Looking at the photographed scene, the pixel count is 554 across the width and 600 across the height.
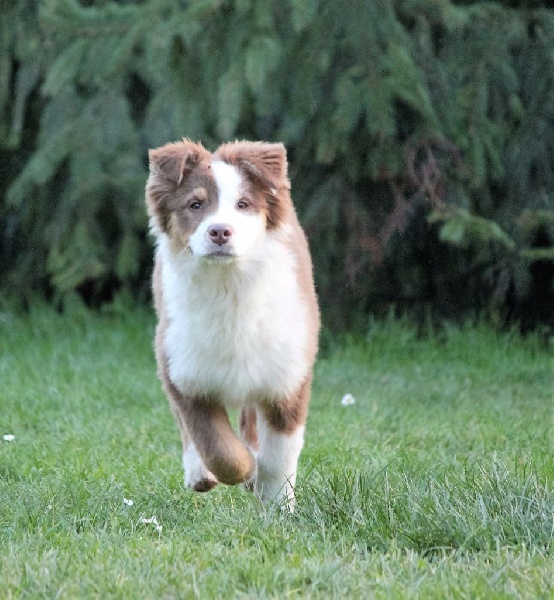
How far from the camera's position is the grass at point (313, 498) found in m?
3.57

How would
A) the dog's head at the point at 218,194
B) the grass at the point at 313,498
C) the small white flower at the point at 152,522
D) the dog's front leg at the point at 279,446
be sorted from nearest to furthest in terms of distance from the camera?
the grass at the point at 313,498
the small white flower at the point at 152,522
the dog's head at the point at 218,194
the dog's front leg at the point at 279,446

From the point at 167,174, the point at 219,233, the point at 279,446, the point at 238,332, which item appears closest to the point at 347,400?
the point at 279,446

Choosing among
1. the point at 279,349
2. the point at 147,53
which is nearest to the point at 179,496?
the point at 279,349

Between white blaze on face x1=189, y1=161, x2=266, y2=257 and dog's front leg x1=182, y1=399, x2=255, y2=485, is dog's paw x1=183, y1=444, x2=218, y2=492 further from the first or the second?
white blaze on face x1=189, y1=161, x2=266, y2=257

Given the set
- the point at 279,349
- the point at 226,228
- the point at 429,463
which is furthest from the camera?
the point at 429,463

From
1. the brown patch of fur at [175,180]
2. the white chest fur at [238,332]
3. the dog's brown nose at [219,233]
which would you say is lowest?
the white chest fur at [238,332]

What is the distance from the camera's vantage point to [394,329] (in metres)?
8.98

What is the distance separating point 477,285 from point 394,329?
0.84 m

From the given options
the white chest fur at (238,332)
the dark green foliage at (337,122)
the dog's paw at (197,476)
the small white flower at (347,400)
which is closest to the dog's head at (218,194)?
the white chest fur at (238,332)

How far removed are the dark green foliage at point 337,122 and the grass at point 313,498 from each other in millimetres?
1121

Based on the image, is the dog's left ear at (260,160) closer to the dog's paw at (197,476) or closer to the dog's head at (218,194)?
the dog's head at (218,194)

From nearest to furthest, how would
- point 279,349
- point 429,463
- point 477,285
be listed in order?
point 279,349, point 429,463, point 477,285

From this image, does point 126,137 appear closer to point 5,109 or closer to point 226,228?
point 5,109

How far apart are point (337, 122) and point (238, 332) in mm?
3456
